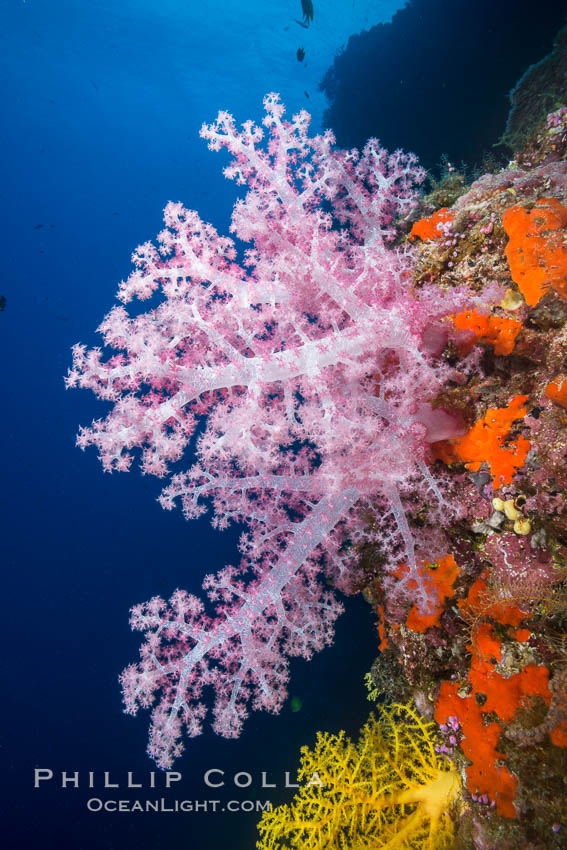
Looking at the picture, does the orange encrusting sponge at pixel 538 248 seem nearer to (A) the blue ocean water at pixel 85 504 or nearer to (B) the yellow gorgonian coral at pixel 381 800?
(B) the yellow gorgonian coral at pixel 381 800

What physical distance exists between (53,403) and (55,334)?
2032 millimetres

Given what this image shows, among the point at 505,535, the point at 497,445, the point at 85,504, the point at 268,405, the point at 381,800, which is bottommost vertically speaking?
the point at 381,800

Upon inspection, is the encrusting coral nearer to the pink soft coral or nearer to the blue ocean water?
the pink soft coral

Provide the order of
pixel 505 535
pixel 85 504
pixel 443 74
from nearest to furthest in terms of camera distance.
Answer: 1. pixel 505 535
2. pixel 443 74
3. pixel 85 504

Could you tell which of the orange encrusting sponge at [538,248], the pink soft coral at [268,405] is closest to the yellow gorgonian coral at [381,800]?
the pink soft coral at [268,405]

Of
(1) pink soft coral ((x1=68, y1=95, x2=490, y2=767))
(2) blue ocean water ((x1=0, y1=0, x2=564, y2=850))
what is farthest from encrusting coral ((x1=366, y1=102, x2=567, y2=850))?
(2) blue ocean water ((x1=0, y1=0, x2=564, y2=850))

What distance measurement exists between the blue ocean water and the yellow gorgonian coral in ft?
16.7

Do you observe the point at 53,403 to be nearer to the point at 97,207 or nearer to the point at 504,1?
the point at 97,207

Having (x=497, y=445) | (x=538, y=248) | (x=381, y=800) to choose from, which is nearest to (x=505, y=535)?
(x=497, y=445)

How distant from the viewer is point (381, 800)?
3.25 meters

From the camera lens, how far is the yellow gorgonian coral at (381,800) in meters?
3.09

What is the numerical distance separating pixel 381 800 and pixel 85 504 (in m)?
9.33

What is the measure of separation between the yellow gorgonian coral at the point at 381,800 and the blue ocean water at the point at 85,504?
5.08m

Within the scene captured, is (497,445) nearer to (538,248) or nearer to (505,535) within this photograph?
(505,535)
